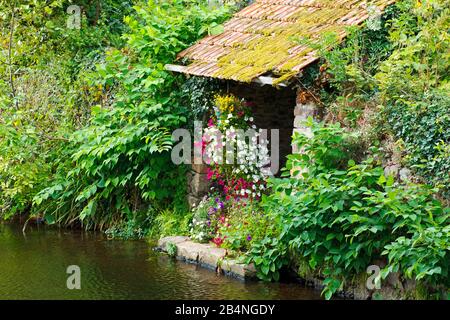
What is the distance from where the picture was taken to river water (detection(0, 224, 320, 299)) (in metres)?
9.48

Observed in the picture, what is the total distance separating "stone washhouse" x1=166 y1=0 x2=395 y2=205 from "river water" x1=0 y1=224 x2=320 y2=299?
1.53 meters

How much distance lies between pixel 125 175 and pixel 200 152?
48.6 inches

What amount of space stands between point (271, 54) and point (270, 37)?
78cm

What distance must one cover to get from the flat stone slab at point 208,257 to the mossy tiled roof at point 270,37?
7.13 feet

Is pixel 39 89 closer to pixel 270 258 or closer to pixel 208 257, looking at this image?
pixel 208 257

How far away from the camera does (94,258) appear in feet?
36.8

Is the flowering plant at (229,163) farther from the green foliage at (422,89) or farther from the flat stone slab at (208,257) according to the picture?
the green foliage at (422,89)

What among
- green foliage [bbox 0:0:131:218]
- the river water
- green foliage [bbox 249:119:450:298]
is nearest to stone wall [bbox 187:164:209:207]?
the river water

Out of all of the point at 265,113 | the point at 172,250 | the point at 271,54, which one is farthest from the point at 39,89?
the point at 271,54

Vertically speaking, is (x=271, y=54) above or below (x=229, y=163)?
above

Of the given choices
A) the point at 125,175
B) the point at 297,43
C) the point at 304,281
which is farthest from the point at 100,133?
the point at 304,281

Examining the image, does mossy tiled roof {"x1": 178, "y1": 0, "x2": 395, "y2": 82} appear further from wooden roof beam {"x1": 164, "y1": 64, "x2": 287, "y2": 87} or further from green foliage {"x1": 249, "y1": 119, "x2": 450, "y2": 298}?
green foliage {"x1": 249, "y1": 119, "x2": 450, "y2": 298}

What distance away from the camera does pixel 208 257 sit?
10.7 metres
